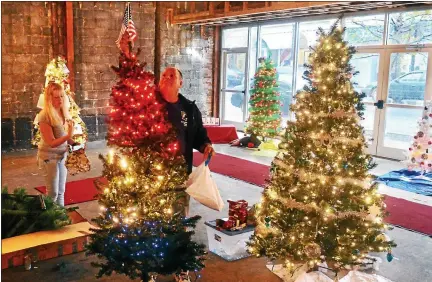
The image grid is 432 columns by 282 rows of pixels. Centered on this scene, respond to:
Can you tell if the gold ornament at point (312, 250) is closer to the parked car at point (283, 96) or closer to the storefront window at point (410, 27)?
the storefront window at point (410, 27)

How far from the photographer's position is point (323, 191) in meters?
3.38

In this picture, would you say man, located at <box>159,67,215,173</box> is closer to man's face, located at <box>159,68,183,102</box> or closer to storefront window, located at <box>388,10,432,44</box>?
man's face, located at <box>159,68,183,102</box>

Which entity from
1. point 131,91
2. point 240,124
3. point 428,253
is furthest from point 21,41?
point 428,253

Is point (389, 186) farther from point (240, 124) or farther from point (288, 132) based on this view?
point (240, 124)

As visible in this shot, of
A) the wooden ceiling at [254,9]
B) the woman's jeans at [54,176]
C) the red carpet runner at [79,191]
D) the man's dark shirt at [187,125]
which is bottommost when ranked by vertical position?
the red carpet runner at [79,191]

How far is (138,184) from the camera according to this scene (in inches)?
115

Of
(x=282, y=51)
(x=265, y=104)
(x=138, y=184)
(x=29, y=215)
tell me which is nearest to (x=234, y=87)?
(x=282, y=51)

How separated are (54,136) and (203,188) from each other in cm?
167

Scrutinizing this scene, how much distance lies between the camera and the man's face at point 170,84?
3.32 meters

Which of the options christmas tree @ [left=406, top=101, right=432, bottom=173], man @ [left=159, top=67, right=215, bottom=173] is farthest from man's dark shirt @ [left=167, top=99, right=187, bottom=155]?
christmas tree @ [left=406, top=101, right=432, bottom=173]

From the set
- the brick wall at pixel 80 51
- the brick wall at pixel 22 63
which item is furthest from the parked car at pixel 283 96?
the brick wall at pixel 22 63

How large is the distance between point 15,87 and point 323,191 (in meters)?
7.43

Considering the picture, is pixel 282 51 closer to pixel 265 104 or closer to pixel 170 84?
pixel 265 104

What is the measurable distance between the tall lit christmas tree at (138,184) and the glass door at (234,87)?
29.6ft
